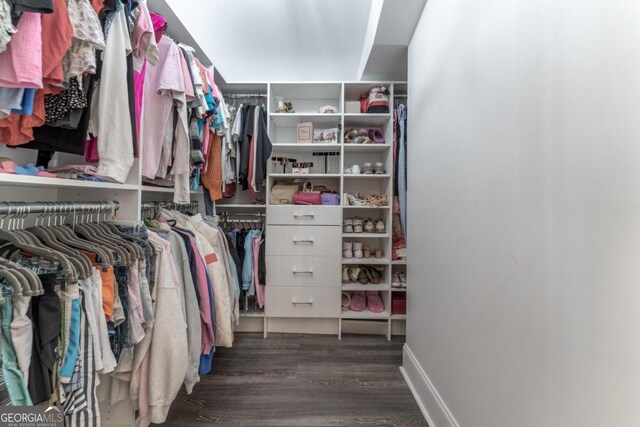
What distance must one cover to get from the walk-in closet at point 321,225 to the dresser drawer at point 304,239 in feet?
0.06

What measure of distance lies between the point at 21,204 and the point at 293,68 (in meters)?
2.34

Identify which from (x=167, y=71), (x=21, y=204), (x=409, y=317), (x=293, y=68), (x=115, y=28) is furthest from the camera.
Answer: (x=293, y=68)

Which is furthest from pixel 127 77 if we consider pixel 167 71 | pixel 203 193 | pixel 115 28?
pixel 203 193

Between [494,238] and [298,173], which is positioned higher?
[298,173]

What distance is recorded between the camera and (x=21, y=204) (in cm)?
89

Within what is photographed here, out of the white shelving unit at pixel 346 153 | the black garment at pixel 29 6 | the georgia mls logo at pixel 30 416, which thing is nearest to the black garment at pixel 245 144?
the white shelving unit at pixel 346 153

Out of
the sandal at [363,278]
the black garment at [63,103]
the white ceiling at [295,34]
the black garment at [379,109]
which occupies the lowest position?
the sandal at [363,278]

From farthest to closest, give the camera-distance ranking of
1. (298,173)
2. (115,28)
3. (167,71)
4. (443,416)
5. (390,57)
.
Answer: (298,173) < (390,57) < (167,71) < (443,416) < (115,28)

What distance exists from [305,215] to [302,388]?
1245 mm

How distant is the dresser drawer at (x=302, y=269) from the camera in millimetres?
2432

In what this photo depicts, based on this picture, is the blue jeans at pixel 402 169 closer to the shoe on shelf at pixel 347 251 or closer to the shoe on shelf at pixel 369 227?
the shoe on shelf at pixel 369 227

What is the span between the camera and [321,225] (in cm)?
244

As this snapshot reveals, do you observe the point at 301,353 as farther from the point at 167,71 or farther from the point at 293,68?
the point at 293,68

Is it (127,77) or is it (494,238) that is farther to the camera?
(127,77)
